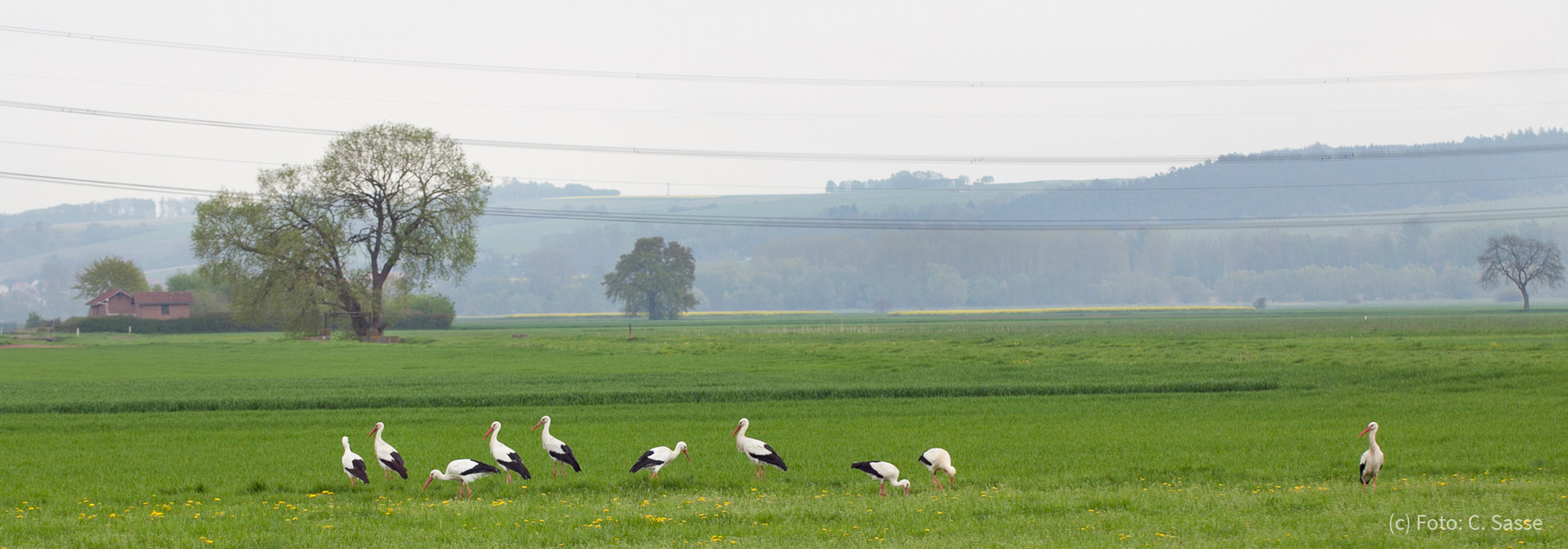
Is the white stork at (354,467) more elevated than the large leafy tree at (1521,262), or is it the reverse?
the large leafy tree at (1521,262)

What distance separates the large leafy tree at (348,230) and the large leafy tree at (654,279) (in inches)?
2485

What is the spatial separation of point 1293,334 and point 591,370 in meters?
42.6

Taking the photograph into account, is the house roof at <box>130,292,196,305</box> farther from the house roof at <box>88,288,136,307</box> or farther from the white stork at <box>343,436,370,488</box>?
the white stork at <box>343,436,370,488</box>

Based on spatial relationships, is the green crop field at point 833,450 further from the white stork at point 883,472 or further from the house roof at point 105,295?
the house roof at point 105,295

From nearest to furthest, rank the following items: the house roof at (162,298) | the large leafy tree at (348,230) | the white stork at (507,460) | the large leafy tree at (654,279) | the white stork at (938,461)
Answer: the white stork at (938,461)
the white stork at (507,460)
the large leafy tree at (348,230)
the house roof at (162,298)
the large leafy tree at (654,279)

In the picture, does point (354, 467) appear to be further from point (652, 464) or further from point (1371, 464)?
point (1371, 464)

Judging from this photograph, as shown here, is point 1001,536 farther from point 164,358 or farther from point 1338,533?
point 164,358

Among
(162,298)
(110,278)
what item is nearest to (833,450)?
(162,298)

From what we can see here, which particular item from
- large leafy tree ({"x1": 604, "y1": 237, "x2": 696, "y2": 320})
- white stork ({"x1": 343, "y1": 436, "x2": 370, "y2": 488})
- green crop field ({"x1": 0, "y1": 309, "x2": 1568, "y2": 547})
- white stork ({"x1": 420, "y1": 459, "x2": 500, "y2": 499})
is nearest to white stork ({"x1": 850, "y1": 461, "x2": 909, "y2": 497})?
green crop field ({"x1": 0, "y1": 309, "x2": 1568, "y2": 547})

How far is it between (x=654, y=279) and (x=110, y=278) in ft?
219

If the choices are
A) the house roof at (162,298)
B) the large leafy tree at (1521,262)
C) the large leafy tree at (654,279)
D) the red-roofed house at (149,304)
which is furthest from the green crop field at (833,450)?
the large leafy tree at (1521,262)

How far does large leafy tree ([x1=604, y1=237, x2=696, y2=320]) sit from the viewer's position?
144 meters

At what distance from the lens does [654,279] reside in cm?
14412

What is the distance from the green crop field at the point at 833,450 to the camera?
1154cm
